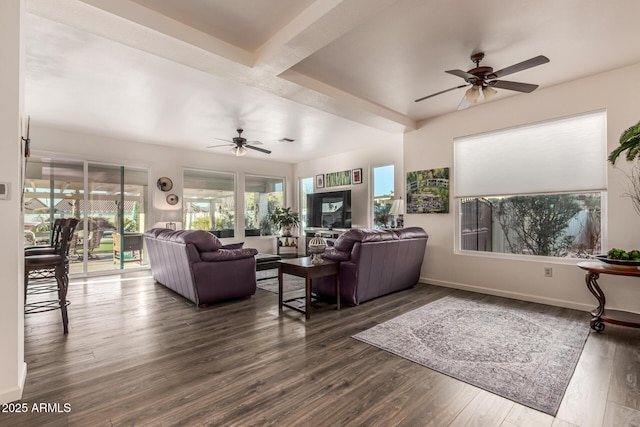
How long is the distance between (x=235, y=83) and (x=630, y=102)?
4362 millimetres

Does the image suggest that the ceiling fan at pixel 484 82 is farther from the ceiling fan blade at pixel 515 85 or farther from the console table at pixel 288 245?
the console table at pixel 288 245

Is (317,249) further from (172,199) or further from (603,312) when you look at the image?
(172,199)

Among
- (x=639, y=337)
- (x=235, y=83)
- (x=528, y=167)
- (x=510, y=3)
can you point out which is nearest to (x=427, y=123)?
(x=528, y=167)

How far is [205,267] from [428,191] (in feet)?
11.8

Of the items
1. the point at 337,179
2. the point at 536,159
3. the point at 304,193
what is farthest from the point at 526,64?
the point at 304,193

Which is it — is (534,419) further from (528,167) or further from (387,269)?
(528,167)

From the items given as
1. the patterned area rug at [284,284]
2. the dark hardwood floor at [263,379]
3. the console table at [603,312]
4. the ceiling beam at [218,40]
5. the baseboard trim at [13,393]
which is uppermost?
the ceiling beam at [218,40]

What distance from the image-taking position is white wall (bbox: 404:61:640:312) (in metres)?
3.28

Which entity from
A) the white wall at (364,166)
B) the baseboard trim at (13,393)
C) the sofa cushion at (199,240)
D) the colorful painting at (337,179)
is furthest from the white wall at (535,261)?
the baseboard trim at (13,393)

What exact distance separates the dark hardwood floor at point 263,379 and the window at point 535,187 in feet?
4.27

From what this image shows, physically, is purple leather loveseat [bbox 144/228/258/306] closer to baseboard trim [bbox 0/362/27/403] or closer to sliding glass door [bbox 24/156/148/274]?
baseboard trim [bbox 0/362/27/403]

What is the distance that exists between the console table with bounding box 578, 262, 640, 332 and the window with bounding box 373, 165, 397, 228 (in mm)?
3541

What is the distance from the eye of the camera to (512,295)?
4.05m

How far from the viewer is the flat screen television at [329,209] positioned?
711 cm
